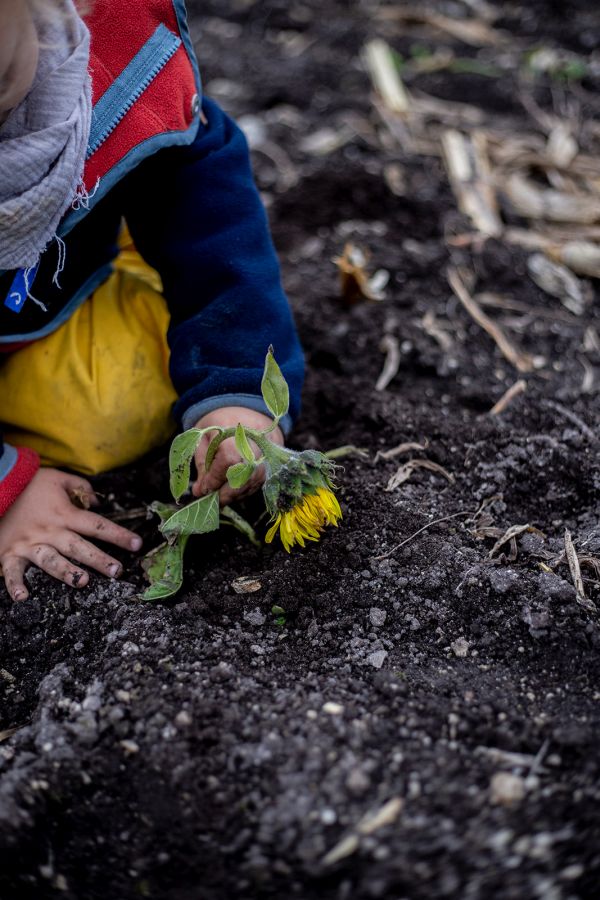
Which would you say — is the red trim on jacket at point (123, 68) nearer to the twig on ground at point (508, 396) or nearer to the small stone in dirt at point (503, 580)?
the twig on ground at point (508, 396)

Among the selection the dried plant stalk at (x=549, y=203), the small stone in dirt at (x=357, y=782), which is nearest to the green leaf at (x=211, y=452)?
the small stone in dirt at (x=357, y=782)

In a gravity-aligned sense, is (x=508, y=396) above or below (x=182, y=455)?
below

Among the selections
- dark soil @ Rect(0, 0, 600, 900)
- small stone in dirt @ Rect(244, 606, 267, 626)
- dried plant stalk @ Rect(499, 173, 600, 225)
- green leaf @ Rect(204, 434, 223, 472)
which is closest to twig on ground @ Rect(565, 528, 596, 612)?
dark soil @ Rect(0, 0, 600, 900)

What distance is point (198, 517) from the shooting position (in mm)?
1552

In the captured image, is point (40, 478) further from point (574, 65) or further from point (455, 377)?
point (574, 65)

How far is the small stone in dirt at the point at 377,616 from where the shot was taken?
1.48 metres

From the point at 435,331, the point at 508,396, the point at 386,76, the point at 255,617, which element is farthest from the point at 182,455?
the point at 386,76

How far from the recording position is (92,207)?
1.71 m

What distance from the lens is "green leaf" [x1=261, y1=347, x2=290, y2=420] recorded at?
1505 millimetres

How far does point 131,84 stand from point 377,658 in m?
1.14

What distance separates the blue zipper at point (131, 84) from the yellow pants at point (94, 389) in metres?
0.48

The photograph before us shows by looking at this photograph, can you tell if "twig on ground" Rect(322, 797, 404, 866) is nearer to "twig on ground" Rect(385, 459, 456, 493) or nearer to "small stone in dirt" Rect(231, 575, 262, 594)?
"small stone in dirt" Rect(231, 575, 262, 594)

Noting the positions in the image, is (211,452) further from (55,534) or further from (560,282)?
(560,282)

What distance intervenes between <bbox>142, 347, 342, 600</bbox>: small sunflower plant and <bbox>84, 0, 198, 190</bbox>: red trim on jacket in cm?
53
